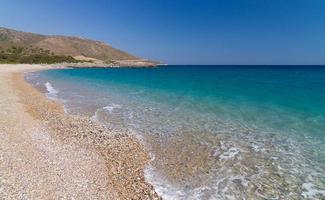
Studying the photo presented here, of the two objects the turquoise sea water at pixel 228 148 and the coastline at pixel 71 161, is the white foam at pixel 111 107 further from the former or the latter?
the coastline at pixel 71 161

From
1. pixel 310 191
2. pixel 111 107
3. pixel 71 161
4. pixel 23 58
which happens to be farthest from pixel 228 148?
pixel 23 58

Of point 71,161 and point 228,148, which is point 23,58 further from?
point 228,148

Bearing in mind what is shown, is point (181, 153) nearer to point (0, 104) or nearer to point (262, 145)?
point (262, 145)

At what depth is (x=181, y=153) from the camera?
35.7ft

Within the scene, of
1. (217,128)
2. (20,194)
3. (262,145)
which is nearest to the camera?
(20,194)

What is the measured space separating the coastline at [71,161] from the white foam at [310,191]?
409 centimetres

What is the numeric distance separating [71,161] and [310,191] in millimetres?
7157

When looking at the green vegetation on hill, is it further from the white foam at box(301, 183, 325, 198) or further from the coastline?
the white foam at box(301, 183, 325, 198)

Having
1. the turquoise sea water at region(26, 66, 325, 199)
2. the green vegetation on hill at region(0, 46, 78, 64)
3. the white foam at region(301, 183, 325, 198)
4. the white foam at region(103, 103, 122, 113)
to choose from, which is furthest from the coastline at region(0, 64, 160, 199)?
the green vegetation on hill at region(0, 46, 78, 64)

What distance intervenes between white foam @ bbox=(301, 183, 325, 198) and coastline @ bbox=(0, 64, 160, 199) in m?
4.09

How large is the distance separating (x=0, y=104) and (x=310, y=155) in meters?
17.7

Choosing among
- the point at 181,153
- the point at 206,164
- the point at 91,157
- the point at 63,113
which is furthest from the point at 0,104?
the point at 206,164

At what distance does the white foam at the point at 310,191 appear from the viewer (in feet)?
25.6

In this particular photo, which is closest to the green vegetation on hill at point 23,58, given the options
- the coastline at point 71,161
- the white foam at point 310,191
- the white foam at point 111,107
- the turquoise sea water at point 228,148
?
the white foam at point 111,107
